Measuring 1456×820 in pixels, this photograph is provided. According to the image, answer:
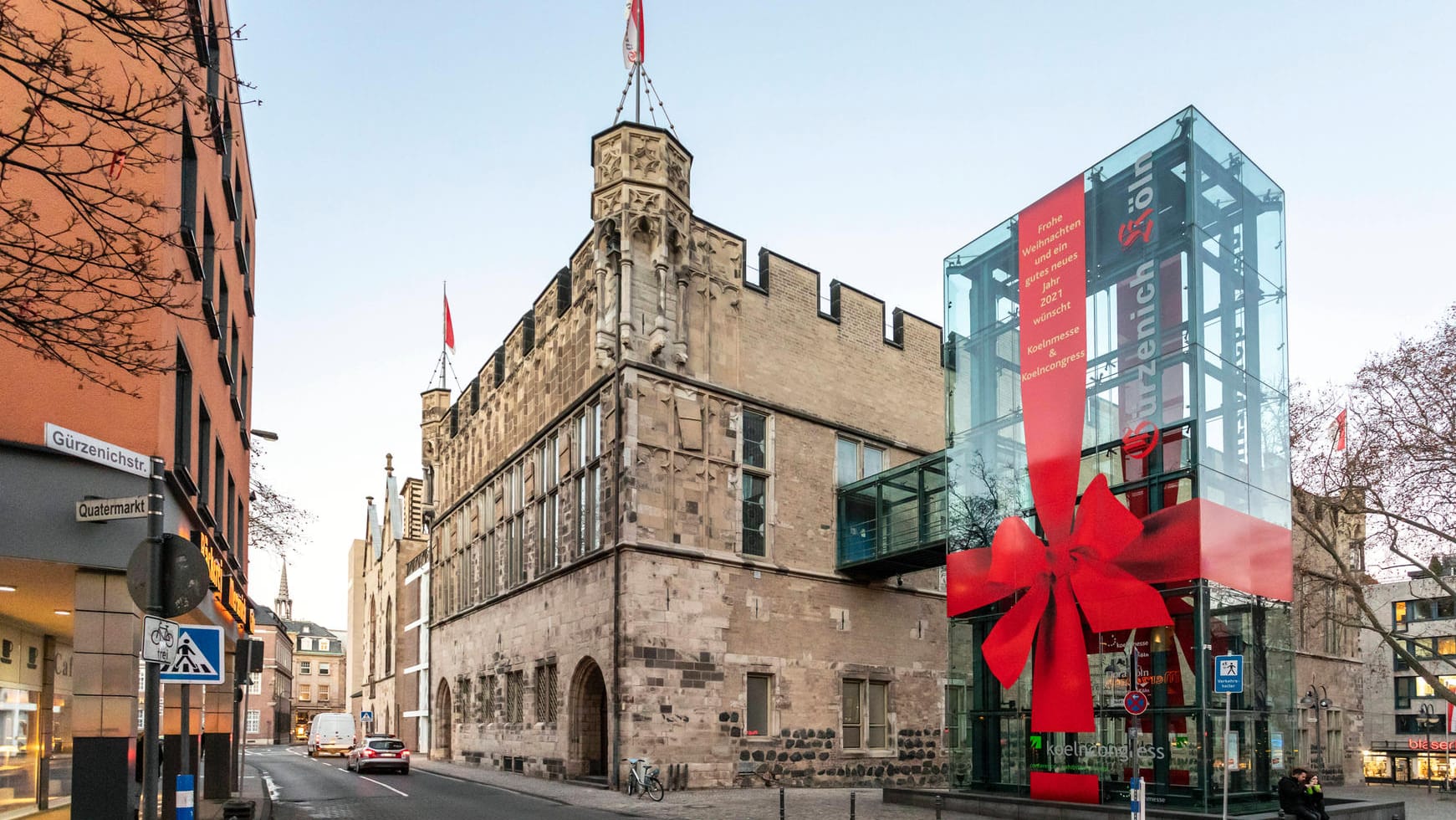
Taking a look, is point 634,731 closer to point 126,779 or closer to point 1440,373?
point 126,779

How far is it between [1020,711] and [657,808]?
275 inches

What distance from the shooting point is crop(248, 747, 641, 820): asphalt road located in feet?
65.0

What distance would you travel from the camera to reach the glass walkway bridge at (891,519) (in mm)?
29141

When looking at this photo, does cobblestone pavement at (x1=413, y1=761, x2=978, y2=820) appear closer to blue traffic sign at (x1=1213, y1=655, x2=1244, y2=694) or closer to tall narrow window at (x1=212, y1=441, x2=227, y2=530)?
blue traffic sign at (x1=1213, y1=655, x2=1244, y2=694)

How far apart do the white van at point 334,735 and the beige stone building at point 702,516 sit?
19.7m

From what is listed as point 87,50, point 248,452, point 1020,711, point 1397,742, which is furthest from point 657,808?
point 1397,742

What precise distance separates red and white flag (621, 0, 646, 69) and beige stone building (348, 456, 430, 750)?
2700 cm

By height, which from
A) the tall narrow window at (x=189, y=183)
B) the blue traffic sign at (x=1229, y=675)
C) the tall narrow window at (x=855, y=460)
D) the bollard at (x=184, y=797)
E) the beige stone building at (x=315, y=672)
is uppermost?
the tall narrow window at (x=189, y=183)

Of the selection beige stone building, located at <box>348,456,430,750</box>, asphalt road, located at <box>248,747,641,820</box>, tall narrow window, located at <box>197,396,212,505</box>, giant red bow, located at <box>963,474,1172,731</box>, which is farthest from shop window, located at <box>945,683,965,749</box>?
beige stone building, located at <box>348,456,430,750</box>

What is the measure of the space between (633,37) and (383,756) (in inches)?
877

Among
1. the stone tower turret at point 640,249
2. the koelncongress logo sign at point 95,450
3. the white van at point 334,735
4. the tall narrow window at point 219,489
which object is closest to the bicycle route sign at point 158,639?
the koelncongress logo sign at point 95,450

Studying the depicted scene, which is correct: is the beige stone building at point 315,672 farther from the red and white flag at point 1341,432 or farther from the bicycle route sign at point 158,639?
the bicycle route sign at point 158,639

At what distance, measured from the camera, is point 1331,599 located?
37.9 metres

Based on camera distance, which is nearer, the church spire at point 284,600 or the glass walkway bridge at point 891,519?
the glass walkway bridge at point 891,519
